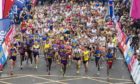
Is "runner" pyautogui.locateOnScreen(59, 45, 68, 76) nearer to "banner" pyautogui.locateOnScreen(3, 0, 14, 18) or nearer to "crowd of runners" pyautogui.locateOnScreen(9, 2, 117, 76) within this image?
"crowd of runners" pyautogui.locateOnScreen(9, 2, 117, 76)

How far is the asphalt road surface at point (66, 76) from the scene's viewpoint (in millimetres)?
23969

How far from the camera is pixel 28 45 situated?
27.3 m

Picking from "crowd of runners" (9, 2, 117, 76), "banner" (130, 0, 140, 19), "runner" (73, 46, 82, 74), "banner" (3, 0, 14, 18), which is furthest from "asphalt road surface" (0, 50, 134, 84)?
"banner" (130, 0, 140, 19)

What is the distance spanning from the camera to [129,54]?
2738cm

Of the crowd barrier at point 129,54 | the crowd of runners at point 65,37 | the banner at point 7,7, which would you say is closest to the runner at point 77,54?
the crowd of runners at point 65,37

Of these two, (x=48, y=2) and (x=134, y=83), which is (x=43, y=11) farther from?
(x=134, y=83)

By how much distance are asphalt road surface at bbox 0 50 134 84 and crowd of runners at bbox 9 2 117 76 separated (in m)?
0.42

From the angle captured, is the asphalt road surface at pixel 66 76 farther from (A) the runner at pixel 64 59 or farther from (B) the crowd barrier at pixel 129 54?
(A) the runner at pixel 64 59

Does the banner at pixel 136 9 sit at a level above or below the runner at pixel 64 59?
above

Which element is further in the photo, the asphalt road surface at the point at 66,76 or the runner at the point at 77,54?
the runner at the point at 77,54

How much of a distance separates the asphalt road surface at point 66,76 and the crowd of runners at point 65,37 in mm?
424

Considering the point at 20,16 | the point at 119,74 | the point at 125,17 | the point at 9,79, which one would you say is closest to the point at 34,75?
the point at 9,79

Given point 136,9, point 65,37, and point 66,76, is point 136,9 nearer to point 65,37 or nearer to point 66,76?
point 66,76

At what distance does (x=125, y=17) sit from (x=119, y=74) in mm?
11061
